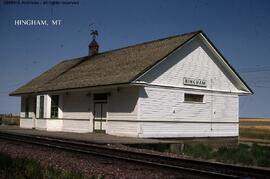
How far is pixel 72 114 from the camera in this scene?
96.4 feet

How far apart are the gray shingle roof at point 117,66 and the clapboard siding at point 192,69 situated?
1.83ft

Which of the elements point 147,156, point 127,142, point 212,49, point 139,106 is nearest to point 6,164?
point 147,156

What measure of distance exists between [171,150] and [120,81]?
4829mm

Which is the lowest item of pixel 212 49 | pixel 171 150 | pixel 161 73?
pixel 171 150

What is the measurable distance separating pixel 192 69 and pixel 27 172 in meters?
18.0

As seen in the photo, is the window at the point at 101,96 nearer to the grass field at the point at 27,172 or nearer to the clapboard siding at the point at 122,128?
the clapboard siding at the point at 122,128

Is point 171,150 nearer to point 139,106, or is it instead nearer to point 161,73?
point 139,106

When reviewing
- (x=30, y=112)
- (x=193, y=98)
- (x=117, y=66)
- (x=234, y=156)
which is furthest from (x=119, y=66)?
(x=30, y=112)

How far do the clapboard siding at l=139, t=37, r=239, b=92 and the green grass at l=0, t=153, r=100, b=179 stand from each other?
13.2 m

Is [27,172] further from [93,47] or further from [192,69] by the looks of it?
[93,47]

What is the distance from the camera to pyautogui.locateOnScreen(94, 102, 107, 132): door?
26000 millimetres

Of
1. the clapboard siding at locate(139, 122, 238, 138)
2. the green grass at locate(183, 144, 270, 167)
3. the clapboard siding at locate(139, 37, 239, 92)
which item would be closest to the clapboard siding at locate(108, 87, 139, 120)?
the clapboard siding at locate(139, 122, 238, 138)

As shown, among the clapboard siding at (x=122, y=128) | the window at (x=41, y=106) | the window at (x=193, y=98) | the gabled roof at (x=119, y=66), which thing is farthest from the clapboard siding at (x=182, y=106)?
the window at (x=41, y=106)

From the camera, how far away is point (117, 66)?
27172mm
